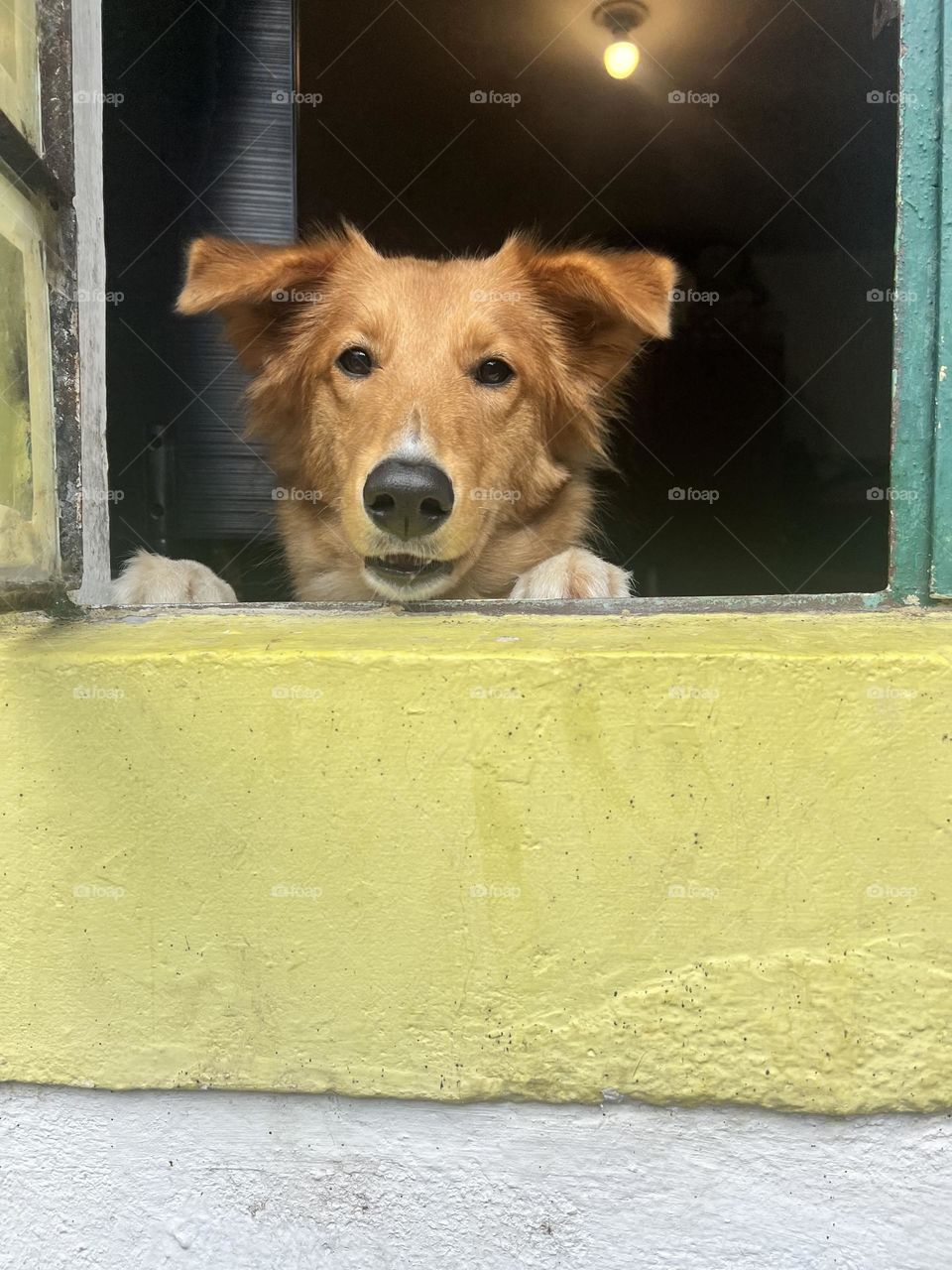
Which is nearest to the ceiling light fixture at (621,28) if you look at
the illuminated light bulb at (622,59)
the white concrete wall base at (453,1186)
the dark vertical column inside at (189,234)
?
the illuminated light bulb at (622,59)

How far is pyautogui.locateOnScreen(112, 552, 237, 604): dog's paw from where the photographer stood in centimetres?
243

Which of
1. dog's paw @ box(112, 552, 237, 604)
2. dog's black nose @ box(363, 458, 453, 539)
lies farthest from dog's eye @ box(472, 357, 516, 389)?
dog's paw @ box(112, 552, 237, 604)

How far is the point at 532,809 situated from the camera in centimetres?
163

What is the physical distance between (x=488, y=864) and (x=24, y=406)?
1.21 metres

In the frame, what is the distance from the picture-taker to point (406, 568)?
8.04 ft

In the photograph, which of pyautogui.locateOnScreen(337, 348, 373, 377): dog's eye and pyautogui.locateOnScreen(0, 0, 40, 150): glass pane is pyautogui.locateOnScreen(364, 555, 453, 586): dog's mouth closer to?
pyautogui.locateOnScreen(337, 348, 373, 377): dog's eye

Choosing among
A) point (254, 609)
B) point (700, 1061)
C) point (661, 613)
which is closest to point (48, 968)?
point (254, 609)

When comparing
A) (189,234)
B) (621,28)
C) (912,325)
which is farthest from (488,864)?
(621,28)

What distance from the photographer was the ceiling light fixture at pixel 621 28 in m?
4.96

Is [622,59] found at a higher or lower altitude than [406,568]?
higher

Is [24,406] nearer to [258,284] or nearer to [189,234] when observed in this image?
[258,284]

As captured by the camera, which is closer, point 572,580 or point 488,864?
point 488,864

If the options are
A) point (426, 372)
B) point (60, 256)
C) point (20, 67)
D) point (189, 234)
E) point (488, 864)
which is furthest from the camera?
point (189, 234)

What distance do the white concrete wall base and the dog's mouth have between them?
3.89ft
